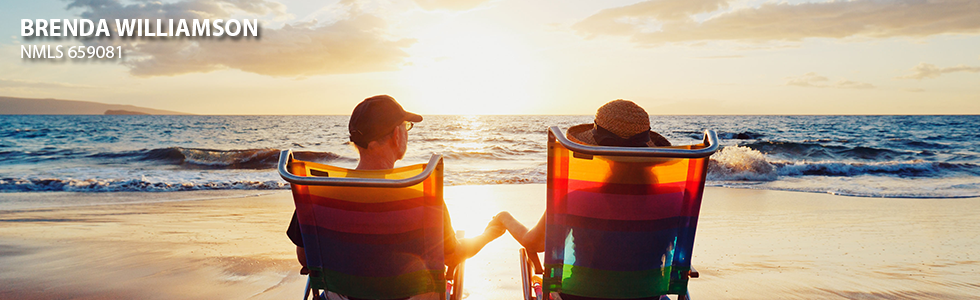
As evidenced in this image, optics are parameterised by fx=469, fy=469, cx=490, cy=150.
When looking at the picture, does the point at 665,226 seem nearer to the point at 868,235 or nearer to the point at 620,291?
the point at 620,291

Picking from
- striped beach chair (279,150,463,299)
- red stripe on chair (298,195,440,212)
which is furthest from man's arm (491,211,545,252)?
red stripe on chair (298,195,440,212)

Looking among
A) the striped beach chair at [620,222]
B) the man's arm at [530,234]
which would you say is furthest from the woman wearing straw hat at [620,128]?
the man's arm at [530,234]

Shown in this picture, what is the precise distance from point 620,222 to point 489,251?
9.02ft

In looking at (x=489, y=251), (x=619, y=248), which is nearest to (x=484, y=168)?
(x=489, y=251)

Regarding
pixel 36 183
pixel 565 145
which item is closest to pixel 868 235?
pixel 565 145

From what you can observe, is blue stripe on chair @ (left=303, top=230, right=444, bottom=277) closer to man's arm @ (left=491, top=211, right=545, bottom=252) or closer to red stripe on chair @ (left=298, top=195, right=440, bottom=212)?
red stripe on chair @ (left=298, top=195, right=440, bottom=212)

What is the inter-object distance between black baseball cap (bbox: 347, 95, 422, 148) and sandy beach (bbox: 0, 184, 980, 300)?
1.91 meters

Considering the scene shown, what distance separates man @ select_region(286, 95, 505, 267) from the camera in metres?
2.01

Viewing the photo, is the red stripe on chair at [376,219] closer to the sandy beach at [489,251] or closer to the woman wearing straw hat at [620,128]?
the woman wearing straw hat at [620,128]

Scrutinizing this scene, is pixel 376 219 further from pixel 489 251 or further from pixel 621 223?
pixel 489 251

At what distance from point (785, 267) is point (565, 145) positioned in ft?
12.2

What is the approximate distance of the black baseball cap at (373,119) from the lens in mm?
1996

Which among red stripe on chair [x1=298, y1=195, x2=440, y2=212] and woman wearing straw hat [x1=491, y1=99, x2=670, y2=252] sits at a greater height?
woman wearing straw hat [x1=491, y1=99, x2=670, y2=252]

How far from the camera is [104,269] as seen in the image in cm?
420
